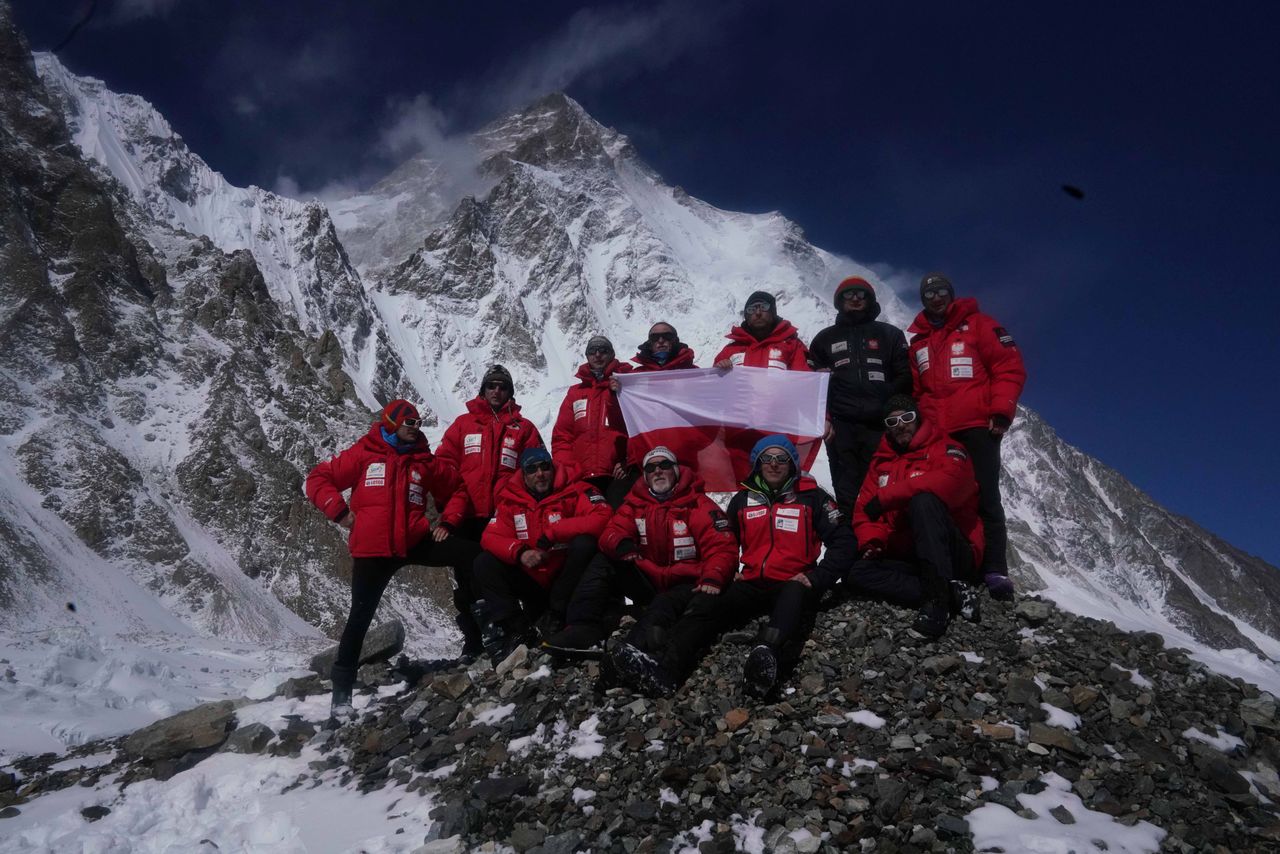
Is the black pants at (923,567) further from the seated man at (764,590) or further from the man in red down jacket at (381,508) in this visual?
the man in red down jacket at (381,508)

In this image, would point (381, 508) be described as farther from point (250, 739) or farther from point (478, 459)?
point (250, 739)

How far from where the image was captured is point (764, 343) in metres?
8.23

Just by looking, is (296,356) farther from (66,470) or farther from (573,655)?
(573,655)

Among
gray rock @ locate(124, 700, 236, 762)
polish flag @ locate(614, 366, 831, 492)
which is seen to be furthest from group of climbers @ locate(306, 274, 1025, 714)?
gray rock @ locate(124, 700, 236, 762)

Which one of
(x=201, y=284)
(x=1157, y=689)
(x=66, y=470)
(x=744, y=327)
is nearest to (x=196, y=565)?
(x=66, y=470)

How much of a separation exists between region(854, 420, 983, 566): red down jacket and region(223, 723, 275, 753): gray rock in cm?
534

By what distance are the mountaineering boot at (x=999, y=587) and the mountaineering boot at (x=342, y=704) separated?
18.7 feet

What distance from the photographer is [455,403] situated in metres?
A: 133

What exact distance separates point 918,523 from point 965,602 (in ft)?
2.26

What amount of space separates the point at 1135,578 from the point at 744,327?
210m

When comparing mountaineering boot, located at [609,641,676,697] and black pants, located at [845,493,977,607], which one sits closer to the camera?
mountaineering boot, located at [609,641,676,697]

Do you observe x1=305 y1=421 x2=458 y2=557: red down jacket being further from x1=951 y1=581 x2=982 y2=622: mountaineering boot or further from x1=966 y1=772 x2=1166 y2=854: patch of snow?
x1=966 y1=772 x2=1166 y2=854: patch of snow

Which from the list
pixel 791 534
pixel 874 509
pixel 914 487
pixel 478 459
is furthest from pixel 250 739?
pixel 914 487

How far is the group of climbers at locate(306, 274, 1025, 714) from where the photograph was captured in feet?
19.8
